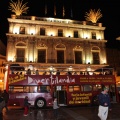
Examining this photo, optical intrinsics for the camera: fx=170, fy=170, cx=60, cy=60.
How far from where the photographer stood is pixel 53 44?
3394 cm

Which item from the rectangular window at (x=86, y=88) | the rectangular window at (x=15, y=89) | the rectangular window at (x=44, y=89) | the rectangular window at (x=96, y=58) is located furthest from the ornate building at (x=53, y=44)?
the rectangular window at (x=15, y=89)

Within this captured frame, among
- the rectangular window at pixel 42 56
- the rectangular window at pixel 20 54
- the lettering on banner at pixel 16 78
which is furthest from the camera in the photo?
the rectangular window at pixel 42 56

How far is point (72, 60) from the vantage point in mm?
34094

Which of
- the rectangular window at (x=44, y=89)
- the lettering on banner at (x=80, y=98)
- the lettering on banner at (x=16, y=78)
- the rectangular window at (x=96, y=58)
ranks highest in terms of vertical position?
the rectangular window at (x=96, y=58)

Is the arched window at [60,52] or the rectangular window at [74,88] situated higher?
the arched window at [60,52]

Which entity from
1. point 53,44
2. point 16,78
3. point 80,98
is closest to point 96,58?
point 53,44

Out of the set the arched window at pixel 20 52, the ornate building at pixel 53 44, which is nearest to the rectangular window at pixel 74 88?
the ornate building at pixel 53 44

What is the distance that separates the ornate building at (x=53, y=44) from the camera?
106ft

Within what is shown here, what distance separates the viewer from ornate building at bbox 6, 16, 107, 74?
32.2m

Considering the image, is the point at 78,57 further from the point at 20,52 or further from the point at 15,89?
the point at 15,89

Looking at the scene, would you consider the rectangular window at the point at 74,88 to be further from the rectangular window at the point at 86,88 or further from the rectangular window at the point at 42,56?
the rectangular window at the point at 42,56

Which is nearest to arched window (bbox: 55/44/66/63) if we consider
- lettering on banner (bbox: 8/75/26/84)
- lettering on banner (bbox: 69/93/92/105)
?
lettering on banner (bbox: 69/93/92/105)

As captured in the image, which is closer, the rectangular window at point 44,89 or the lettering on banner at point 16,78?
the lettering on banner at point 16,78

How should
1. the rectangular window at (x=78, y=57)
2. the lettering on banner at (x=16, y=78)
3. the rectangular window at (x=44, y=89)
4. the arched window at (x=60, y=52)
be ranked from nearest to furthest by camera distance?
the lettering on banner at (x=16, y=78), the rectangular window at (x=44, y=89), the arched window at (x=60, y=52), the rectangular window at (x=78, y=57)
